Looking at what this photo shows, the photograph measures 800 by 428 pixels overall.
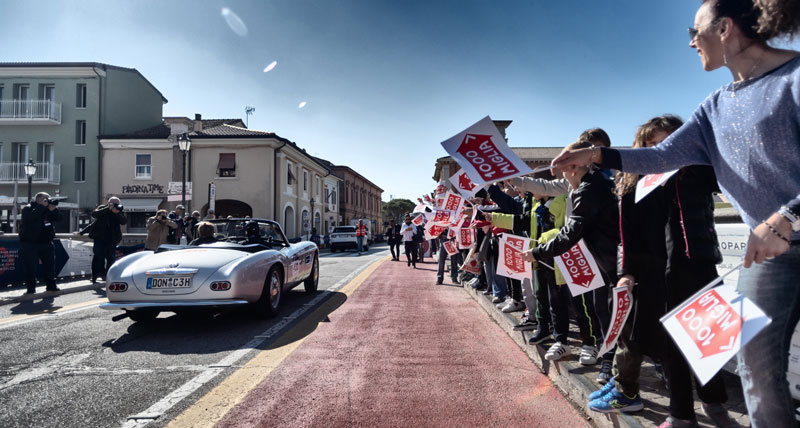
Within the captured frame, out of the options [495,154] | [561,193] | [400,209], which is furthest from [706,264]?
[400,209]

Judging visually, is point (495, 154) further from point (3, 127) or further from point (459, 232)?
point (3, 127)

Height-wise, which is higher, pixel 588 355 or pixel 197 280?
pixel 197 280

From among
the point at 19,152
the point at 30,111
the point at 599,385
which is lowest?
the point at 599,385

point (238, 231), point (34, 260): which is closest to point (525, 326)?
point (238, 231)

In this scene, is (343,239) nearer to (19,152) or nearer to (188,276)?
(188,276)

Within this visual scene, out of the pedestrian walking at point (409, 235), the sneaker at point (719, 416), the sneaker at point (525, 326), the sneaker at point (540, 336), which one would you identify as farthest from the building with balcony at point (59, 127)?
the sneaker at point (719, 416)

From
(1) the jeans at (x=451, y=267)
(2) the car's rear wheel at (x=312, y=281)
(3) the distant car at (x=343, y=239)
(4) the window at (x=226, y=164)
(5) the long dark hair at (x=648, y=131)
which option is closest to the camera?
(5) the long dark hair at (x=648, y=131)

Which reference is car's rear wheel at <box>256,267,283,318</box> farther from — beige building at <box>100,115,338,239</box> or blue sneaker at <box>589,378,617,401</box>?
beige building at <box>100,115,338,239</box>

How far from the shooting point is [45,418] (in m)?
2.41

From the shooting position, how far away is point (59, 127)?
26094mm

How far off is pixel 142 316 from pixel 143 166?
82.2 feet

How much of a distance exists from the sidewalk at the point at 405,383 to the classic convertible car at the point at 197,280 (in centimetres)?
92

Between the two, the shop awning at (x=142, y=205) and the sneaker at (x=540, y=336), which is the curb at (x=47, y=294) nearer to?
the sneaker at (x=540, y=336)

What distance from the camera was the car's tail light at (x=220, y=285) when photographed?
4.40 m
